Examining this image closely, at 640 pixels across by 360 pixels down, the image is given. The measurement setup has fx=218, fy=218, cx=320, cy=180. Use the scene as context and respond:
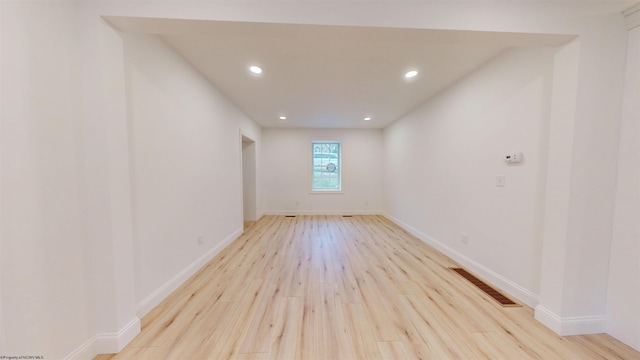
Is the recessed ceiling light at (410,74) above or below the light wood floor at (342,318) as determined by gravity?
above

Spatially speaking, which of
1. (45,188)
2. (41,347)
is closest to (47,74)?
(45,188)

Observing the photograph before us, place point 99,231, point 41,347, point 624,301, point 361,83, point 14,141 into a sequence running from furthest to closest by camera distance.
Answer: point 361,83 < point 624,301 < point 99,231 < point 41,347 < point 14,141

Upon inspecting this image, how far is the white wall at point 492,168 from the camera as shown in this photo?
1.90 meters

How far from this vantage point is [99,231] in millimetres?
1381

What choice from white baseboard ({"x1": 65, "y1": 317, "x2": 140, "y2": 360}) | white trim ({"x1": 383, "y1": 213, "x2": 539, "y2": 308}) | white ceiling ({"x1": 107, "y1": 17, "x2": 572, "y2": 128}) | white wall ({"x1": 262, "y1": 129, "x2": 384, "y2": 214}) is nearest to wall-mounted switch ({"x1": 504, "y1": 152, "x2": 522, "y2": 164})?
white ceiling ({"x1": 107, "y1": 17, "x2": 572, "y2": 128})

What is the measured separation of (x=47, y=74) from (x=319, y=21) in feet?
5.12

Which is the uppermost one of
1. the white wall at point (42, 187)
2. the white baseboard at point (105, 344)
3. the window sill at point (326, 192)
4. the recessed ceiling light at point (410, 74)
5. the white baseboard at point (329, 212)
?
the recessed ceiling light at point (410, 74)

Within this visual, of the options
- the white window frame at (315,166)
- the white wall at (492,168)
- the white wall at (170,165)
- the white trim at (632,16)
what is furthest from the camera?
the white window frame at (315,166)

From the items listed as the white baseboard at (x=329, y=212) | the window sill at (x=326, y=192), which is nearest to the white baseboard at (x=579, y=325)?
the white baseboard at (x=329, y=212)

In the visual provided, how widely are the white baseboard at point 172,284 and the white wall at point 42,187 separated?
1.27 ft

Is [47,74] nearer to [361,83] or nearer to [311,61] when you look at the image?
[311,61]

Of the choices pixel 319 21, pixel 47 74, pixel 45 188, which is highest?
pixel 319 21

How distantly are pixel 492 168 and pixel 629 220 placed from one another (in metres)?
0.97

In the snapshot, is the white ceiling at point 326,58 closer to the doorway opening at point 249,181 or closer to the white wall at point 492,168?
the white wall at point 492,168
